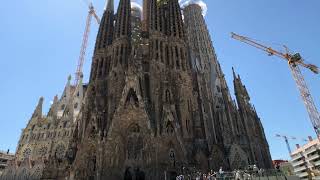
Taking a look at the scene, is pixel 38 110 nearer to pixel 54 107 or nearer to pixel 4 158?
pixel 54 107

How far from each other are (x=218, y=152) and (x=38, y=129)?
3653 cm

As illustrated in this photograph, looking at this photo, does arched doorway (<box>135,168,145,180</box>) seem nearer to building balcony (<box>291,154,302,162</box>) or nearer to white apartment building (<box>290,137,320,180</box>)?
white apartment building (<box>290,137,320,180</box>)

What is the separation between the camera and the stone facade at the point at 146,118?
113 ft

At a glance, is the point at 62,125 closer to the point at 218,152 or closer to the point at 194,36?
the point at 218,152

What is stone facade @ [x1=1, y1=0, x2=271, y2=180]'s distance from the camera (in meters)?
34.5

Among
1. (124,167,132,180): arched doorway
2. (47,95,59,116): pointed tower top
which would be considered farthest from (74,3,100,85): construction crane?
(124,167,132,180): arched doorway

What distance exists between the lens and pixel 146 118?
35.9 m

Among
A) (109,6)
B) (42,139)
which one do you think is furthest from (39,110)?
(109,6)

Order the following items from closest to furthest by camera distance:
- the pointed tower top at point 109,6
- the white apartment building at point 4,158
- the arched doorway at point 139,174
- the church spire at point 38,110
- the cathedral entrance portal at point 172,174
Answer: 1. the cathedral entrance portal at point 172,174
2. the arched doorway at point 139,174
3. the pointed tower top at point 109,6
4. the church spire at point 38,110
5. the white apartment building at point 4,158

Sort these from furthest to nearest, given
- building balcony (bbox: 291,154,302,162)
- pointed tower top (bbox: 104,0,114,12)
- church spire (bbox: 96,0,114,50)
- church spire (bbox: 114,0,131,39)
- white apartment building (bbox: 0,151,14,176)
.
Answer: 1. building balcony (bbox: 291,154,302,162)
2. white apartment building (bbox: 0,151,14,176)
3. pointed tower top (bbox: 104,0,114,12)
4. church spire (bbox: 96,0,114,50)
5. church spire (bbox: 114,0,131,39)

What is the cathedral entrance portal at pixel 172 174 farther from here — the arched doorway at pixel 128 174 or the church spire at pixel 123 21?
the church spire at pixel 123 21

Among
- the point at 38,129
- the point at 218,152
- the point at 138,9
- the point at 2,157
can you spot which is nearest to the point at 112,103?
the point at 218,152

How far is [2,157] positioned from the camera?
74.7 metres

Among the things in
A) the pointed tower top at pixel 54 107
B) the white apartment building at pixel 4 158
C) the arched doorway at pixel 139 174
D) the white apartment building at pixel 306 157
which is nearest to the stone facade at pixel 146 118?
the arched doorway at pixel 139 174
